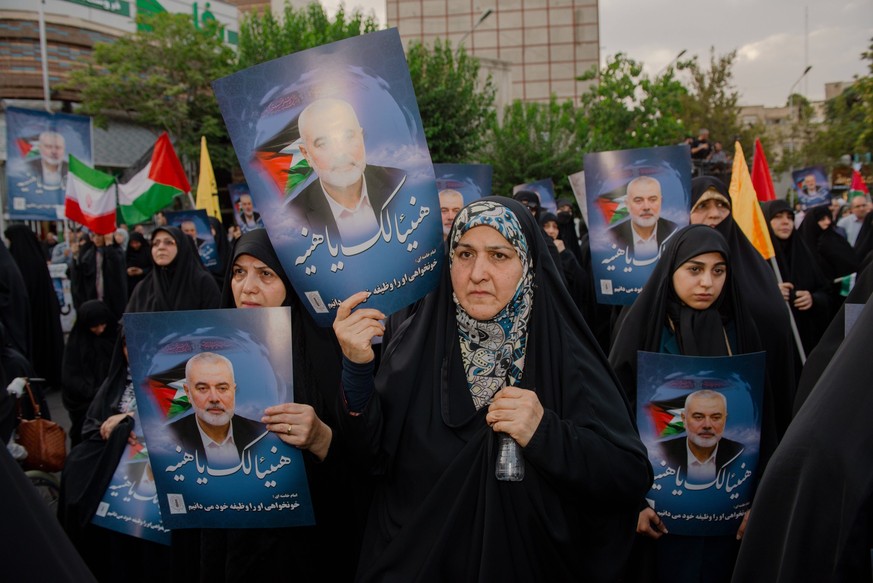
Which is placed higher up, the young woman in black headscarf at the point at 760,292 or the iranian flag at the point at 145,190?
the iranian flag at the point at 145,190

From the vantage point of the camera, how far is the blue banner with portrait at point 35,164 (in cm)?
716

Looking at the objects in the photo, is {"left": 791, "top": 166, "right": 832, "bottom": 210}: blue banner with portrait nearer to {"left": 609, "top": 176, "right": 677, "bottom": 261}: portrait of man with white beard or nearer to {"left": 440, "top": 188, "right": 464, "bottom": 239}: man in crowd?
{"left": 440, "top": 188, "right": 464, "bottom": 239}: man in crowd

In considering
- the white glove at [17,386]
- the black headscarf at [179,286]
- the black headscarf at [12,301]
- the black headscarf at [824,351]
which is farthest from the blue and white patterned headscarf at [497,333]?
the black headscarf at [12,301]

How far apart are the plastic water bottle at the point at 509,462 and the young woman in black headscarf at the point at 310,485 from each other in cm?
67

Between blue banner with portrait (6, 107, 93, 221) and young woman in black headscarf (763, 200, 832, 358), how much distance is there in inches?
269

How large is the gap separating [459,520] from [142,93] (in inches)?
934

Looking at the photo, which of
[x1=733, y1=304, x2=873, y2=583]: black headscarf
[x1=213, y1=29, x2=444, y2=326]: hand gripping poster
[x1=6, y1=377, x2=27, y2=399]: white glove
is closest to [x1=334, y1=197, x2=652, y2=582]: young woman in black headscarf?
[x1=213, y1=29, x2=444, y2=326]: hand gripping poster

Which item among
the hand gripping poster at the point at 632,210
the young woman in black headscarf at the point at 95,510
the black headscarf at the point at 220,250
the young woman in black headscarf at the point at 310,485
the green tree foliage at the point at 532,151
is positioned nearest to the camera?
the young woman in black headscarf at the point at 310,485

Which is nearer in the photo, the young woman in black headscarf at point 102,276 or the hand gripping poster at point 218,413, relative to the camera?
the hand gripping poster at point 218,413

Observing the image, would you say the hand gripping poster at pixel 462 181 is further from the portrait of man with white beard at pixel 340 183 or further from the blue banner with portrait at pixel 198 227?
the portrait of man with white beard at pixel 340 183

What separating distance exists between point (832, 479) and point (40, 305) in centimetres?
865

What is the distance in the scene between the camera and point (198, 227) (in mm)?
8500

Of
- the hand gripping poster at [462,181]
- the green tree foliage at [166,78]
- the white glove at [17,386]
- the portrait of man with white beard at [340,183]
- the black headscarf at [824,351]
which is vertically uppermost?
the green tree foliage at [166,78]

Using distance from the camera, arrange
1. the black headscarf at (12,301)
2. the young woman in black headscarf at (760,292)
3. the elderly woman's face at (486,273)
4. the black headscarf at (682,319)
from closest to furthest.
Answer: the elderly woman's face at (486,273), the black headscarf at (682,319), the young woman in black headscarf at (760,292), the black headscarf at (12,301)
